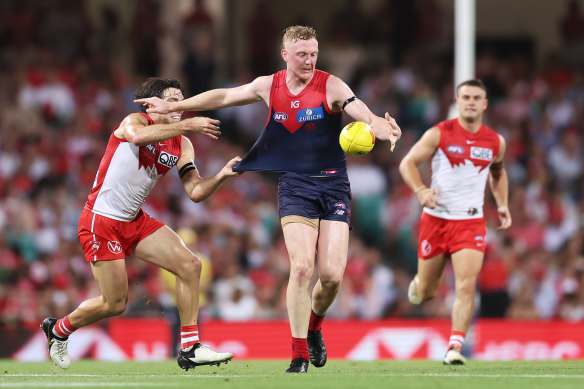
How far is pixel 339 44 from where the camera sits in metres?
20.2

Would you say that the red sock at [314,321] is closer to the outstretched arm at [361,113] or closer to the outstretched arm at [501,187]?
the outstretched arm at [361,113]

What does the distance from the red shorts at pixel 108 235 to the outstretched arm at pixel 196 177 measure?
47 cm

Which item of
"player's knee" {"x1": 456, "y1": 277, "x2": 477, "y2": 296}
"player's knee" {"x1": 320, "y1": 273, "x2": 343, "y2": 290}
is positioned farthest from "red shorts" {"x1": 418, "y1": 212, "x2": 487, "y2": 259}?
"player's knee" {"x1": 320, "y1": 273, "x2": 343, "y2": 290}

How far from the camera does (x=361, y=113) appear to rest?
27.9 feet

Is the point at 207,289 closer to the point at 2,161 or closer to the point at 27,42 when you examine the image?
the point at 2,161

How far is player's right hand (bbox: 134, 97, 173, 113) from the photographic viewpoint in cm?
884

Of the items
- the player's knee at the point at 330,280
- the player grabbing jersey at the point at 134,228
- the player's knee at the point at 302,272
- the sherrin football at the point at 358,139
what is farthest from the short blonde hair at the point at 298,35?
the player's knee at the point at 330,280

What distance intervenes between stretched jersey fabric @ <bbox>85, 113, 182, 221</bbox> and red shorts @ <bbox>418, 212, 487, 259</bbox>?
2965 mm

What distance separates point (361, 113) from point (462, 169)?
2311mm

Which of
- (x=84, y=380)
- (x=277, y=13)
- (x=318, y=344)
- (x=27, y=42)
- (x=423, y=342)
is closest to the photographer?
(x=84, y=380)

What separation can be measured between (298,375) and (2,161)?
1016 centimetres

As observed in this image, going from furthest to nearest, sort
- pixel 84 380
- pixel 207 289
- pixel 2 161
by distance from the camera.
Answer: pixel 2 161 < pixel 207 289 < pixel 84 380

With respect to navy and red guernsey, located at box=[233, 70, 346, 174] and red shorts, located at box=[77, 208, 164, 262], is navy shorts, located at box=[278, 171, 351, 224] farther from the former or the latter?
red shorts, located at box=[77, 208, 164, 262]

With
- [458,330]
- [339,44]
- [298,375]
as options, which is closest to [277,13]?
[339,44]
